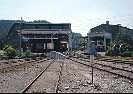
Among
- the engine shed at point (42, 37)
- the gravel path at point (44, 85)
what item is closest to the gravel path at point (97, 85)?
the gravel path at point (44, 85)

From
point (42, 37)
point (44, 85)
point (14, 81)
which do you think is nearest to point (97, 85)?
point (44, 85)

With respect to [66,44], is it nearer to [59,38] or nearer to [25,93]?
[59,38]

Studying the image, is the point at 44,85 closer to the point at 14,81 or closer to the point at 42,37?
the point at 14,81

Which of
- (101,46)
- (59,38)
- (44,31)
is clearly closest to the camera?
(101,46)

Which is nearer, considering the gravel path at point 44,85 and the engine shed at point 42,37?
the gravel path at point 44,85

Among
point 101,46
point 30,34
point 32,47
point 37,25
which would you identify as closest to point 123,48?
point 101,46

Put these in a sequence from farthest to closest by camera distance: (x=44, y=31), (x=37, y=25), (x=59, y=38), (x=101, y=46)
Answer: (x=37, y=25), (x=44, y=31), (x=59, y=38), (x=101, y=46)

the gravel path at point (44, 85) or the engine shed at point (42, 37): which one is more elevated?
the engine shed at point (42, 37)

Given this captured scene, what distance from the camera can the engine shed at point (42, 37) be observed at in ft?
311

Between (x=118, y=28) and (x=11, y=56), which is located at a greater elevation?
(x=118, y=28)

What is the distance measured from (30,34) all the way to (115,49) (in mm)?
48203

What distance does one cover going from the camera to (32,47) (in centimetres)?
9506

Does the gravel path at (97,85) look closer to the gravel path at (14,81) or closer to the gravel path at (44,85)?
the gravel path at (44,85)

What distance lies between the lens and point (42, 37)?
104062 mm
